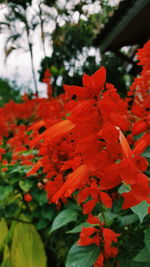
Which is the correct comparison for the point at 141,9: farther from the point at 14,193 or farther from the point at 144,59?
the point at 14,193

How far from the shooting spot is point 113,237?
81cm

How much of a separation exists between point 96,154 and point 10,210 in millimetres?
1317

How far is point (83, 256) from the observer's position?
81cm

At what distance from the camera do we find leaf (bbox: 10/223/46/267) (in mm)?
1528

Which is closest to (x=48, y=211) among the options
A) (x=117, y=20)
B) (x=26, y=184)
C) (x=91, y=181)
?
(x=26, y=184)

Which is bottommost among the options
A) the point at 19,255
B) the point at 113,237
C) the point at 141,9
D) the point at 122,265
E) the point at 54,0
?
the point at 19,255

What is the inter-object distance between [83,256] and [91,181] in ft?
0.79

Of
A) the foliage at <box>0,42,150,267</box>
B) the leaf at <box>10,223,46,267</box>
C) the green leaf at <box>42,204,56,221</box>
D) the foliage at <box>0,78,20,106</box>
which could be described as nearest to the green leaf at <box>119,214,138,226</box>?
the foliage at <box>0,42,150,267</box>

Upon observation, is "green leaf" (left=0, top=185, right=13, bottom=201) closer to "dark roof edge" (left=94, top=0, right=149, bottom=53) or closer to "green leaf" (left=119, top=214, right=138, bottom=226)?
"green leaf" (left=119, top=214, right=138, bottom=226)

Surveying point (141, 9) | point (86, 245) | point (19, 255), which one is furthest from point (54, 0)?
point (86, 245)

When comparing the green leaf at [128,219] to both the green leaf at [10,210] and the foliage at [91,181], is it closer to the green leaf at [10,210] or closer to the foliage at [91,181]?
the foliage at [91,181]

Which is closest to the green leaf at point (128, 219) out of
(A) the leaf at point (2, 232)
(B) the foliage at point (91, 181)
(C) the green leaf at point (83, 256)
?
(B) the foliage at point (91, 181)

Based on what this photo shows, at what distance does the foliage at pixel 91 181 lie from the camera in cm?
49

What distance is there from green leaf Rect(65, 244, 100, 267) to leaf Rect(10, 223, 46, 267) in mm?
804
